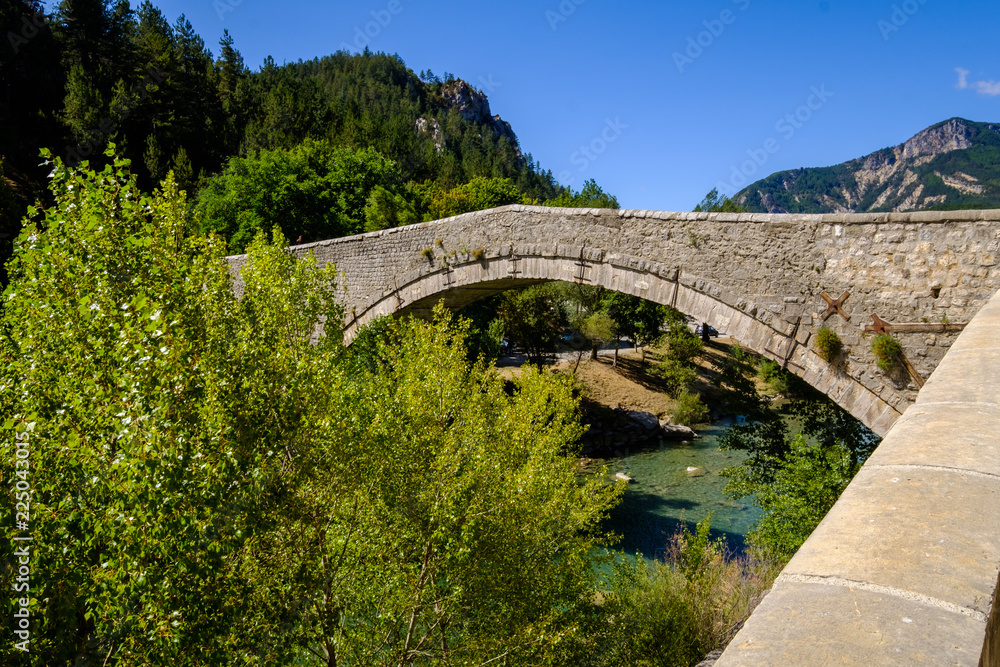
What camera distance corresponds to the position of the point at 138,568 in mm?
2998

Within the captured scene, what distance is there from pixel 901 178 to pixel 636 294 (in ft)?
302

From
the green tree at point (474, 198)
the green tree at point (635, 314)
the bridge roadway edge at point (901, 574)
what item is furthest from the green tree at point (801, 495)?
the green tree at point (474, 198)

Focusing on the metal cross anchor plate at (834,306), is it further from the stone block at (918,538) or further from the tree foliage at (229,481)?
the stone block at (918,538)

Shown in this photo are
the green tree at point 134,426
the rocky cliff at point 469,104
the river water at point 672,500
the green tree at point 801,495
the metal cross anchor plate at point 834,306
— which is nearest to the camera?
the green tree at point 134,426

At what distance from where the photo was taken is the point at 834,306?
7484 millimetres

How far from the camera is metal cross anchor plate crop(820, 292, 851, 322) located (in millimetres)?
7418

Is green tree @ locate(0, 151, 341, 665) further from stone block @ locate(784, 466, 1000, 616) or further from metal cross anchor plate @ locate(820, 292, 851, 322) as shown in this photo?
metal cross anchor plate @ locate(820, 292, 851, 322)

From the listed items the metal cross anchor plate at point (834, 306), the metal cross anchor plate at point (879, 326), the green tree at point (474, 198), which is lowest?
the metal cross anchor plate at point (879, 326)

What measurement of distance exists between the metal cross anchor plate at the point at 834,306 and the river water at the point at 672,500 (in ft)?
15.7

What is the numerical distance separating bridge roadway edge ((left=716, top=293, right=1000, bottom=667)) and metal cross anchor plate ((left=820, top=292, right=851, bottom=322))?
6.46m

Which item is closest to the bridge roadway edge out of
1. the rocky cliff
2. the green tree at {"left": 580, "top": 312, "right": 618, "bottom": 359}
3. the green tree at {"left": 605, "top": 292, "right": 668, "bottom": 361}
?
the green tree at {"left": 580, "top": 312, "right": 618, "bottom": 359}

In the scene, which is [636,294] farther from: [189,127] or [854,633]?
[189,127]

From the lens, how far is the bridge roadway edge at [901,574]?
89 centimetres

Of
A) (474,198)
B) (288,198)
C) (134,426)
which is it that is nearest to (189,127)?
(288,198)
